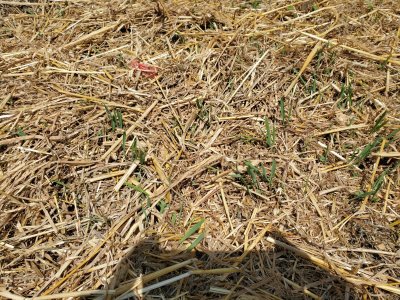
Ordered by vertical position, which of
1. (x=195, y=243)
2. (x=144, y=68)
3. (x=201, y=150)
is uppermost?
(x=144, y=68)

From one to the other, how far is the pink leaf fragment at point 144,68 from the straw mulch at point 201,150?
0.03 feet

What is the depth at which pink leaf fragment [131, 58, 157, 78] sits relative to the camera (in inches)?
103

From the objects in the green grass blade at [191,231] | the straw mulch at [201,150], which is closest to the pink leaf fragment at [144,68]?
the straw mulch at [201,150]

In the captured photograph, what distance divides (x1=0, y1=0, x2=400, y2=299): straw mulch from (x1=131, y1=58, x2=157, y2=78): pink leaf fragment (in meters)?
0.01

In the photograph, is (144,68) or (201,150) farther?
(144,68)

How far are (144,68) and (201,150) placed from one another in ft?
2.66

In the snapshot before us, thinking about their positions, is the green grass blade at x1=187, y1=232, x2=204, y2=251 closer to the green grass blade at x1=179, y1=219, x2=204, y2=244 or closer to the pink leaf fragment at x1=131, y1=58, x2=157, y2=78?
the green grass blade at x1=179, y1=219, x2=204, y2=244

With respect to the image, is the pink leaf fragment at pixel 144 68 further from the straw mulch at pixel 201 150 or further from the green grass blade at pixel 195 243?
the green grass blade at pixel 195 243

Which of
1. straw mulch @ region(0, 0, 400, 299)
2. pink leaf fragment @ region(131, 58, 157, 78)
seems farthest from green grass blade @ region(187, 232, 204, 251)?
pink leaf fragment @ region(131, 58, 157, 78)

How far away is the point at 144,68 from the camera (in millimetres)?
2639

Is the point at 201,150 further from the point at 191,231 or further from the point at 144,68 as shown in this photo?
the point at 144,68

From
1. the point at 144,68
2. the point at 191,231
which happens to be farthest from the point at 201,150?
the point at 144,68

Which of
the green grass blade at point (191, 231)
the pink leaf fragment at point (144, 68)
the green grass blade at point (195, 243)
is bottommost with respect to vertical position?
the green grass blade at point (195, 243)

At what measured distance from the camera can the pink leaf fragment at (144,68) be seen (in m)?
2.61
